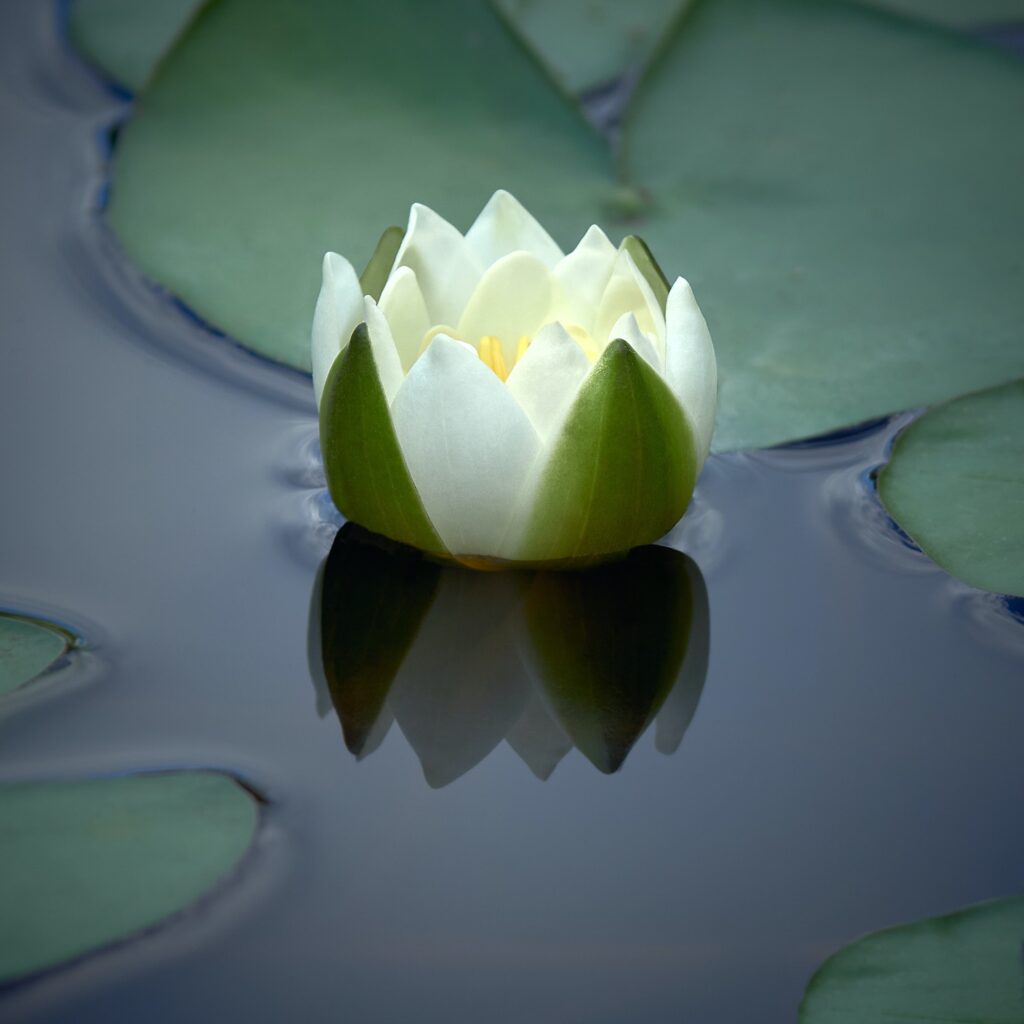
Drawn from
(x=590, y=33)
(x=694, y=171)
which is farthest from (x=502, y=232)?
(x=590, y=33)

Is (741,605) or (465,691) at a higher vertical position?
(741,605)

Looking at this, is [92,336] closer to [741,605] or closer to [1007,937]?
[741,605]

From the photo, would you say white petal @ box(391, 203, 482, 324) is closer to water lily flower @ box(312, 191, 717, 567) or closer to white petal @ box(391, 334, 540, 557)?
water lily flower @ box(312, 191, 717, 567)

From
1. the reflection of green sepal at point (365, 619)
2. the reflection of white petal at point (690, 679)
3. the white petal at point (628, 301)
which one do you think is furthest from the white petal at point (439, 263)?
the reflection of white petal at point (690, 679)

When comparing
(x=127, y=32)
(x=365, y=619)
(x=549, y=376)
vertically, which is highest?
(x=549, y=376)

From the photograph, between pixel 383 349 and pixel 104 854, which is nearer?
pixel 104 854

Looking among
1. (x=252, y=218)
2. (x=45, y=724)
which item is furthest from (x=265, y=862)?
(x=252, y=218)

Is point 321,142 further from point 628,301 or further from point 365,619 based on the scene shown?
point 365,619
